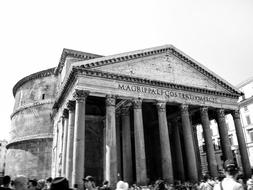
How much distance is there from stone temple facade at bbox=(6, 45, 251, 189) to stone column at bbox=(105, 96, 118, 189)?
62mm

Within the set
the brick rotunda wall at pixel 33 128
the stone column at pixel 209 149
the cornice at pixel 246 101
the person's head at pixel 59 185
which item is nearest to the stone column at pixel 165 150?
the stone column at pixel 209 149

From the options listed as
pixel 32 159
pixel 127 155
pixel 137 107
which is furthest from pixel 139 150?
pixel 32 159

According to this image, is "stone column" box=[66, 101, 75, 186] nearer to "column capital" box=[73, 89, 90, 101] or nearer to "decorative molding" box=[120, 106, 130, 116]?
"column capital" box=[73, 89, 90, 101]

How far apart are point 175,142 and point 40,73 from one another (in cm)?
1930

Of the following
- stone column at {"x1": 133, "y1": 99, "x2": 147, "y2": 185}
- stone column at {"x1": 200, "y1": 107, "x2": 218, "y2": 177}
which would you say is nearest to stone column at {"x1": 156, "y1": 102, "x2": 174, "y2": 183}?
stone column at {"x1": 133, "y1": 99, "x2": 147, "y2": 185}

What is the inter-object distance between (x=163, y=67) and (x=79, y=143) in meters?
9.61

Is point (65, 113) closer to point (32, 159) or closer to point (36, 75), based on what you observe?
point (32, 159)

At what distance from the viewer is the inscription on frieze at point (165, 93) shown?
56.6 ft

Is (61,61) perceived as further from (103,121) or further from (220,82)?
(220,82)

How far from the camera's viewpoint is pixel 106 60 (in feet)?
54.6

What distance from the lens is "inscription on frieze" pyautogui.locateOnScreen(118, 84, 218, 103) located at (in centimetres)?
1724

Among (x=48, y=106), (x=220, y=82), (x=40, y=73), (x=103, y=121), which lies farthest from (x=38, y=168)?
(x=220, y=82)

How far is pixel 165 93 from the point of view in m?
18.7

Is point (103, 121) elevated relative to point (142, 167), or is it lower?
elevated
